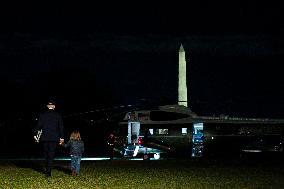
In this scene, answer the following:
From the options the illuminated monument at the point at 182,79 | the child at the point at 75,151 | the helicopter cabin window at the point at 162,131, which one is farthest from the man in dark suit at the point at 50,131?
the illuminated monument at the point at 182,79

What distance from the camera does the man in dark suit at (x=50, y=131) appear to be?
62.9 feet

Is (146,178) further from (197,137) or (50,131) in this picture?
(197,137)

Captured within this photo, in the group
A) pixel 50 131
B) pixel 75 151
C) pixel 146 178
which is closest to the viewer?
pixel 146 178

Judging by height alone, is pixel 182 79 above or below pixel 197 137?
above

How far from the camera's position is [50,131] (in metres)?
19.2

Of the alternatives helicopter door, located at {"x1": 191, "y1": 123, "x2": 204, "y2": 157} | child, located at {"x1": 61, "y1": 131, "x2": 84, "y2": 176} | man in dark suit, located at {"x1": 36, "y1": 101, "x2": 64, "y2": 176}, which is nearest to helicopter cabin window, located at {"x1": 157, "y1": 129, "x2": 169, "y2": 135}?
helicopter door, located at {"x1": 191, "y1": 123, "x2": 204, "y2": 157}

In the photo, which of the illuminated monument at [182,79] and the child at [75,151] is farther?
the illuminated monument at [182,79]

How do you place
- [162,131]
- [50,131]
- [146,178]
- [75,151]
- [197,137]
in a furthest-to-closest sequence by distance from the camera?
1. [197,137]
2. [162,131]
3. [75,151]
4. [50,131]
5. [146,178]

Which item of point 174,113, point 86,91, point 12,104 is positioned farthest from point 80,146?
point 86,91

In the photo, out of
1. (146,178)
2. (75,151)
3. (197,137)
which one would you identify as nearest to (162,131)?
(197,137)

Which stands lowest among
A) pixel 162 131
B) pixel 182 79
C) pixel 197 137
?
pixel 197 137

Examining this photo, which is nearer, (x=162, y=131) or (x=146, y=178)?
(x=146, y=178)

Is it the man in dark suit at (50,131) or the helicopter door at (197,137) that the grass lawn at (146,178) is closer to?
the man in dark suit at (50,131)

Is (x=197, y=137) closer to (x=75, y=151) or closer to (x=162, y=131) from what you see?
(x=162, y=131)
